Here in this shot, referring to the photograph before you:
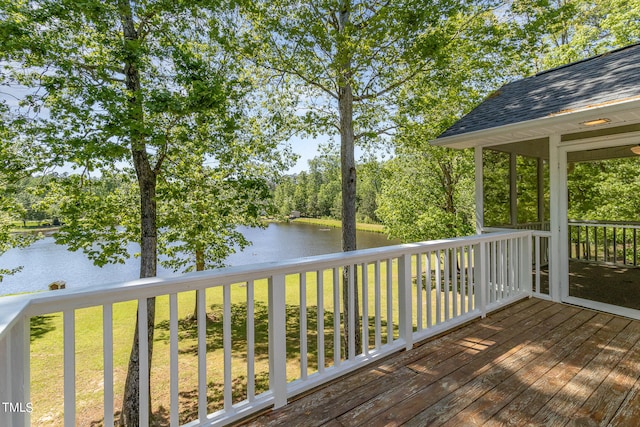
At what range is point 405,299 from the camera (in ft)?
9.17

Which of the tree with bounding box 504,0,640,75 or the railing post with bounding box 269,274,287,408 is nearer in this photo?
the railing post with bounding box 269,274,287,408

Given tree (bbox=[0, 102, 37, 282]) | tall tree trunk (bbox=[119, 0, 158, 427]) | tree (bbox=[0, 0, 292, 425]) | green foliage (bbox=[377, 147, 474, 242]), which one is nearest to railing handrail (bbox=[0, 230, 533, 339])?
tall tree trunk (bbox=[119, 0, 158, 427])

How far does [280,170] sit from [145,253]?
3.47 metres

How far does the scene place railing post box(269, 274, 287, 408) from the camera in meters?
2.02

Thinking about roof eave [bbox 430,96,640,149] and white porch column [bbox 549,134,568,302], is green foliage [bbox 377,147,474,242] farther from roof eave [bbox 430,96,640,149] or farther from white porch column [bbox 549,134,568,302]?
white porch column [bbox 549,134,568,302]

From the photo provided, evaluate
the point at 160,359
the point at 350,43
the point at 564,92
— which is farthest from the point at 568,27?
the point at 160,359

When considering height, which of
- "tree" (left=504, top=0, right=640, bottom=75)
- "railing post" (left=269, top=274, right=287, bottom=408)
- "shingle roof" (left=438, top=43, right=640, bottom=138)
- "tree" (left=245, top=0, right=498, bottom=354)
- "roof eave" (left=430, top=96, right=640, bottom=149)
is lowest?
"railing post" (left=269, top=274, right=287, bottom=408)

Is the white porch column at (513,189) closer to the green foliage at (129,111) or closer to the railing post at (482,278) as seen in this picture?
the railing post at (482,278)

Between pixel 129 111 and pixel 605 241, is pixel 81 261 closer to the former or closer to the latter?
pixel 129 111

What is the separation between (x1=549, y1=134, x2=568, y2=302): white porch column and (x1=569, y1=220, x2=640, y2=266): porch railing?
280 cm

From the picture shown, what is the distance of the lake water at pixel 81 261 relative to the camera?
13.3m

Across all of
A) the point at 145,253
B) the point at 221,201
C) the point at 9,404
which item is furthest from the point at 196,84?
the point at 9,404

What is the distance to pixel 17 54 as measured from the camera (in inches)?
168

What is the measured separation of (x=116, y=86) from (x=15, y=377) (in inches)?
198
